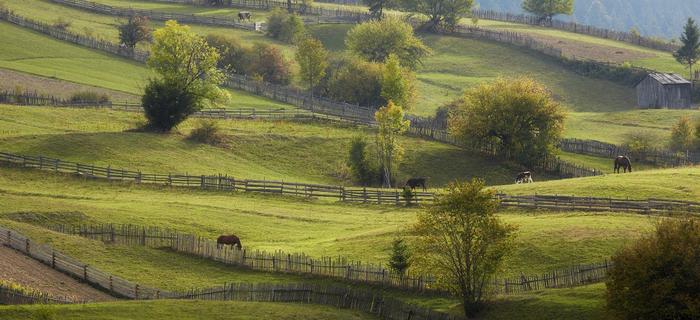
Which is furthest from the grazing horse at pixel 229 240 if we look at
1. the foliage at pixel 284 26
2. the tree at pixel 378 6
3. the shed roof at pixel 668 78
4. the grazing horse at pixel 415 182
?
the tree at pixel 378 6

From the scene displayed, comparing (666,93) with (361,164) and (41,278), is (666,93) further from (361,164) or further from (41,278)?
(41,278)

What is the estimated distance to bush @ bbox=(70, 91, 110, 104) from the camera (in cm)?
12225

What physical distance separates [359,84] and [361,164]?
34.3m

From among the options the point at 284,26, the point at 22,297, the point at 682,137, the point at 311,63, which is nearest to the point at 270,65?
the point at 311,63

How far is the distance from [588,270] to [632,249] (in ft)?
32.2

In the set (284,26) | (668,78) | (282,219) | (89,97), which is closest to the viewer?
(282,219)

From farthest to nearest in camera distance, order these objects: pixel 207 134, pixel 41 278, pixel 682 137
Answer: pixel 682 137 → pixel 207 134 → pixel 41 278

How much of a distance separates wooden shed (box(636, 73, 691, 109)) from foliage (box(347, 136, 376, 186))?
57.5 m

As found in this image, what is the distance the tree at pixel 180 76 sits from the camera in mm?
111000

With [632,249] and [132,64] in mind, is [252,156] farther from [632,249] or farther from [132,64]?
[632,249]

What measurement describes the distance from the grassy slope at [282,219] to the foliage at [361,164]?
15.8 meters

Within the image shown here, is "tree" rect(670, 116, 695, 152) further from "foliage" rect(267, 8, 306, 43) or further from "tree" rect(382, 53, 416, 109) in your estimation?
"foliage" rect(267, 8, 306, 43)

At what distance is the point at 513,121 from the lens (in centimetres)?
11419

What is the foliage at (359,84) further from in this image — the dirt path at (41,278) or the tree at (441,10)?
the dirt path at (41,278)
